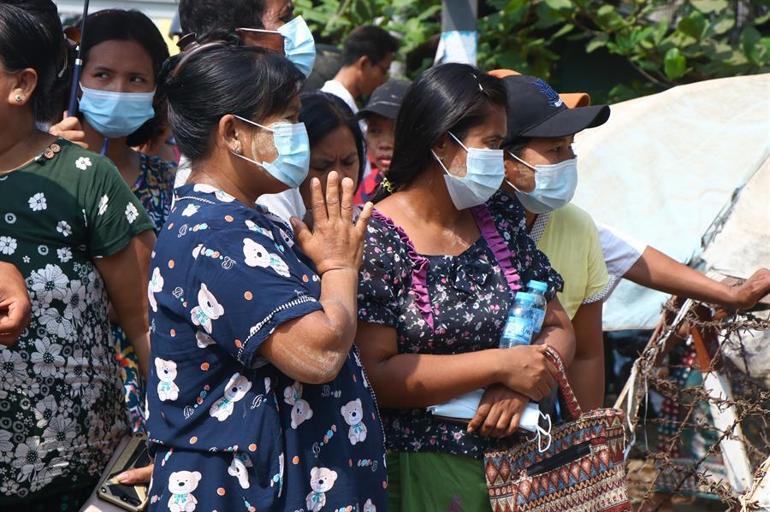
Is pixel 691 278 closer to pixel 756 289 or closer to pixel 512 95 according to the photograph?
pixel 756 289

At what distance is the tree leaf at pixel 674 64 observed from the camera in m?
6.32

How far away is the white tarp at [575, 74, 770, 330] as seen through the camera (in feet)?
14.5

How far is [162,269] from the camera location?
87.1 inches

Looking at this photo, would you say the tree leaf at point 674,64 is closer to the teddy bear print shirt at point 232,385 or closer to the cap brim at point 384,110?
the cap brim at point 384,110

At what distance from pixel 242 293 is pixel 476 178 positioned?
0.89 metres

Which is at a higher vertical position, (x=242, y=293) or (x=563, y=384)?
(x=242, y=293)

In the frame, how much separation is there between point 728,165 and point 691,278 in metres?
1.10

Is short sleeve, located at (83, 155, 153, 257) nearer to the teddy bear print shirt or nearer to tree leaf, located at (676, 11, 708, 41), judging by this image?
the teddy bear print shirt

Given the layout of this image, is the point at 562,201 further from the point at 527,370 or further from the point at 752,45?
the point at 752,45

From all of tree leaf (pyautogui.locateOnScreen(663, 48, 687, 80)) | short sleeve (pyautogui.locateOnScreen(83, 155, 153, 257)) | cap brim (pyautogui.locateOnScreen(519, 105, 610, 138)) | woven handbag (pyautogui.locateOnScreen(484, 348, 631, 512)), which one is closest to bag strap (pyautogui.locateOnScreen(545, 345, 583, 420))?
woven handbag (pyautogui.locateOnScreen(484, 348, 631, 512))

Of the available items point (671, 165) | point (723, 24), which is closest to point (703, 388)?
point (671, 165)

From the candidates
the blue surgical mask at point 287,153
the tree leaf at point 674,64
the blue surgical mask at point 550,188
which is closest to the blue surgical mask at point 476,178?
the blue surgical mask at point 550,188

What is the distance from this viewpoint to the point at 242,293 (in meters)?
2.10

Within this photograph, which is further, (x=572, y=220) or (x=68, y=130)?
(x=572, y=220)
